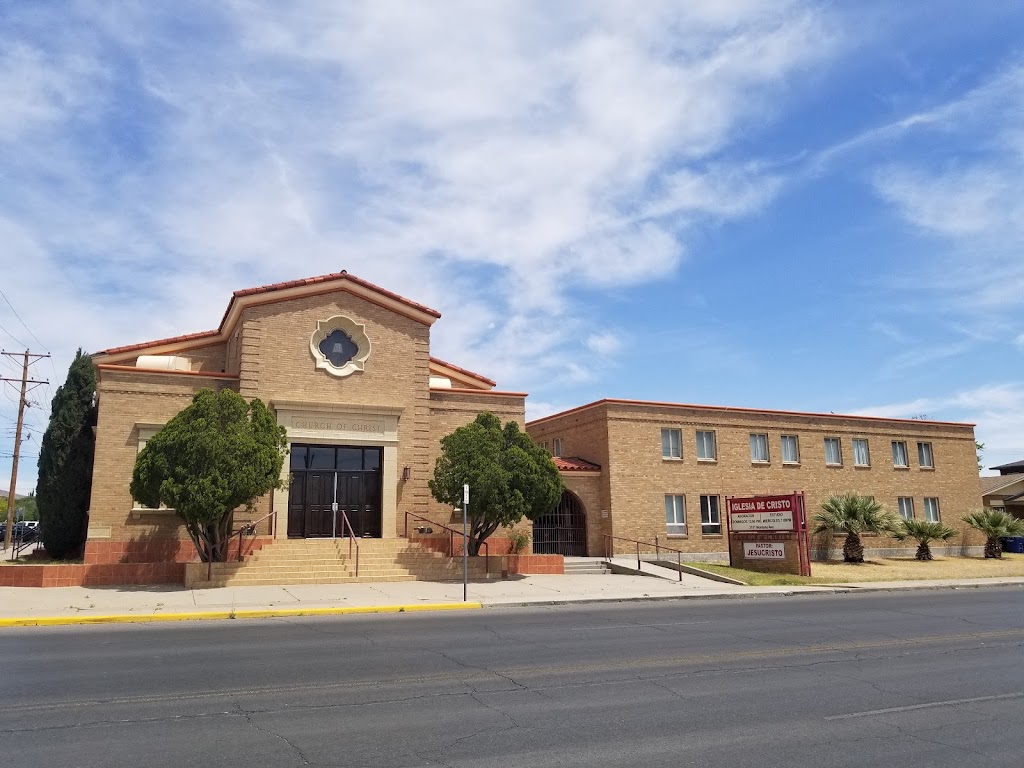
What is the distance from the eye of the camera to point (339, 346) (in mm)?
25766

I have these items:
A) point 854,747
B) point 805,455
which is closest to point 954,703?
point 854,747

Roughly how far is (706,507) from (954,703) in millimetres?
24023

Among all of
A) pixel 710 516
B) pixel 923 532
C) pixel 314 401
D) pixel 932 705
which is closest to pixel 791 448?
pixel 710 516

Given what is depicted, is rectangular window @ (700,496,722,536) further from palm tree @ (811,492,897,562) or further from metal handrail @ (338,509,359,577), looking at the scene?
metal handrail @ (338,509,359,577)

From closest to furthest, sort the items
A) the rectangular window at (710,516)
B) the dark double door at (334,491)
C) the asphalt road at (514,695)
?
the asphalt road at (514,695) → the dark double door at (334,491) → the rectangular window at (710,516)

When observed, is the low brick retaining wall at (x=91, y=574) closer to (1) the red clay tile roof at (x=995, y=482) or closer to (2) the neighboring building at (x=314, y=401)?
(2) the neighboring building at (x=314, y=401)

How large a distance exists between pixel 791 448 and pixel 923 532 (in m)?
6.47

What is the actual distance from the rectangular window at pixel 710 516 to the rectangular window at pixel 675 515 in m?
0.88

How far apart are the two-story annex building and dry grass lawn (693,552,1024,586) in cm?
312

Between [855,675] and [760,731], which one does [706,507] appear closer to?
[855,675]

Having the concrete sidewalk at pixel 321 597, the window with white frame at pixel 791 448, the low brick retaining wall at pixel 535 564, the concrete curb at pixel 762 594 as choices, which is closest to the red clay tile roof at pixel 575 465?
the low brick retaining wall at pixel 535 564

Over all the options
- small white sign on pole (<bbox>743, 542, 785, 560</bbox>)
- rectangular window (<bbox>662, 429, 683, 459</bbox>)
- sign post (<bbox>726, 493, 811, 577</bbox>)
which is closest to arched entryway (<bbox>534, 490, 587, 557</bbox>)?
rectangular window (<bbox>662, 429, 683, 459</bbox>)

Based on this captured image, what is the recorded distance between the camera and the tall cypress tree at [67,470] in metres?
25.4

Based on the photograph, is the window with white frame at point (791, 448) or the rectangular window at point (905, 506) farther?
the rectangular window at point (905, 506)
